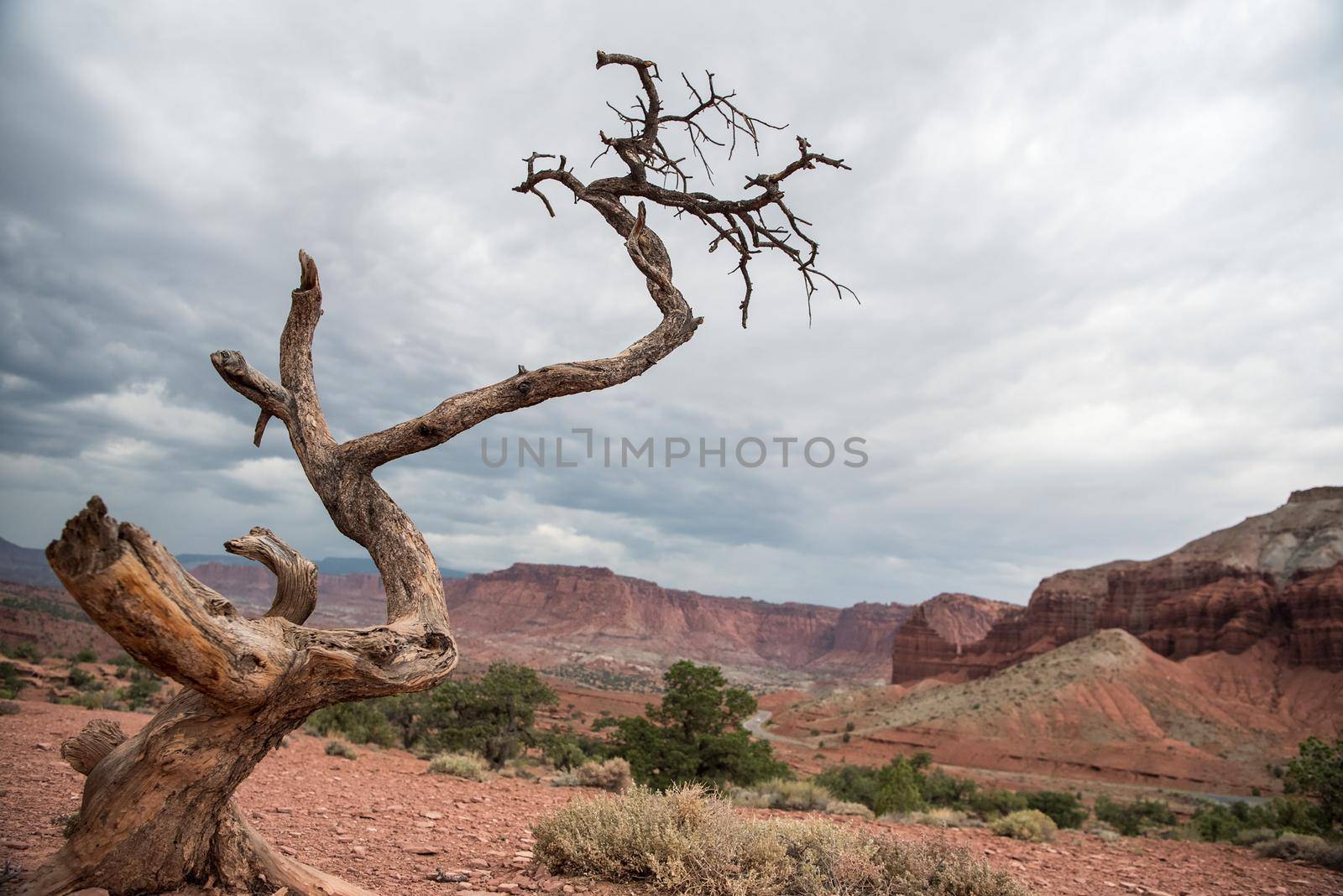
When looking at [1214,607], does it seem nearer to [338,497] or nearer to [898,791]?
[898,791]

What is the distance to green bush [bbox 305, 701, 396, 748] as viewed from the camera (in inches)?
674

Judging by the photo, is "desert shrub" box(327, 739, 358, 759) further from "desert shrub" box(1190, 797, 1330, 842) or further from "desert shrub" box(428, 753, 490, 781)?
"desert shrub" box(1190, 797, 1330, 842)

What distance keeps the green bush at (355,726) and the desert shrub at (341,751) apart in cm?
300

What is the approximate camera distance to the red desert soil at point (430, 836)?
5305 mm

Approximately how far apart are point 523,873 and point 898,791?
1199 centimetres

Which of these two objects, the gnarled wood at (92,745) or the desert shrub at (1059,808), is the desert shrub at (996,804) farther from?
the gnarled wood at (92,745)

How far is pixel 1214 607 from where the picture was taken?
2940 inches

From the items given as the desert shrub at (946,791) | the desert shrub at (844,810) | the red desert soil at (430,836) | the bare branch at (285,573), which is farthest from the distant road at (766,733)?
the bare branch at (285,573)

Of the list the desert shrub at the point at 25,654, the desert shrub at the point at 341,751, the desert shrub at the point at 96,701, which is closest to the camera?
the desert shrub at the point at 341,751

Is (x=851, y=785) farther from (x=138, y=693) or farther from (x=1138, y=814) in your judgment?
(x=138, y=693)

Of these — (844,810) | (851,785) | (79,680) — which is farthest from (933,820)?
(79,680)

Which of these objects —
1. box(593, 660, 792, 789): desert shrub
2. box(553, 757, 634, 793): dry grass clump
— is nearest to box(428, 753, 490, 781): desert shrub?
box(553, 757, 634, 793): dry grass clump

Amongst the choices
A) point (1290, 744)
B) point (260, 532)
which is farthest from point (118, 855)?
point (1290, 744)

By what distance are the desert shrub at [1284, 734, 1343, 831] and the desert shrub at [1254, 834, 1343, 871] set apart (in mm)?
3507
